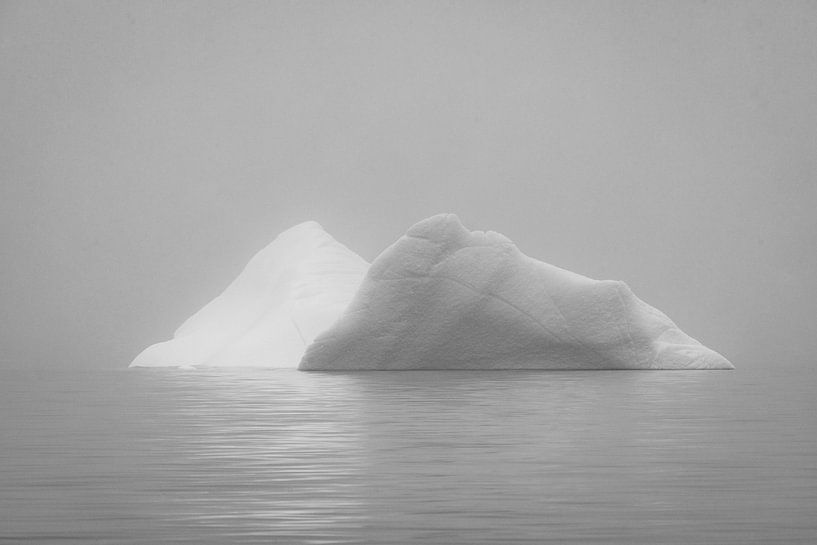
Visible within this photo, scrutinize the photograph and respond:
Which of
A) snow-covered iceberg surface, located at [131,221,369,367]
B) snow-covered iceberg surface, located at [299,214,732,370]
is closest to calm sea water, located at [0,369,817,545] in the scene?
snow-covered iceberg surface, located at [299,214,732,370]

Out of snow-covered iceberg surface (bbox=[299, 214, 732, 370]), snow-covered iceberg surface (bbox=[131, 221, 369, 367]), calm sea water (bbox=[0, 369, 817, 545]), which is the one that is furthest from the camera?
snow-covered iceberg surface (bbox=[131, 221, 369, 367])

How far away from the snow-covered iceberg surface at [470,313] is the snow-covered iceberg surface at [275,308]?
78.8 inches

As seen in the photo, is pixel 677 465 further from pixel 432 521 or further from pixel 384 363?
pixel 384 363

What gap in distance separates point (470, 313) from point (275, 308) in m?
4.67

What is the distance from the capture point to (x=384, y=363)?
16219 millimetres

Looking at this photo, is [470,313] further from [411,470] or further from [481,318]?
[411,470]

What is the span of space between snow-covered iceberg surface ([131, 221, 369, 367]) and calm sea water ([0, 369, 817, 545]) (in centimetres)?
828

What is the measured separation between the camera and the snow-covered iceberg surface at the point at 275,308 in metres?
18.3

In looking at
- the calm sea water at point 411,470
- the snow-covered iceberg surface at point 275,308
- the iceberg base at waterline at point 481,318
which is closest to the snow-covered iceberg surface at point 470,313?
the iceberg base at waterline at point 481,318

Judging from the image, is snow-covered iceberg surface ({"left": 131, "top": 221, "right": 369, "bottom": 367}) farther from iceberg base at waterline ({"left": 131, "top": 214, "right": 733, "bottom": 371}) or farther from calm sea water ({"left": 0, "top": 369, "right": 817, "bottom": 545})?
calm sea water ({"left": 0, "top": 369, "right": 817, "bottom": 545})

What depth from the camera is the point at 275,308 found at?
19672 mm

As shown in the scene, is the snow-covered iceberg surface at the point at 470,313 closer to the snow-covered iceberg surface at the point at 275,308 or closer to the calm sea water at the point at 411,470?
the snow-covered iceberg surface at the point at 275,308

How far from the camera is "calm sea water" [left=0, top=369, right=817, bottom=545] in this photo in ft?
12.1

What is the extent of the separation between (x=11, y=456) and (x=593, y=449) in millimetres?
2589
